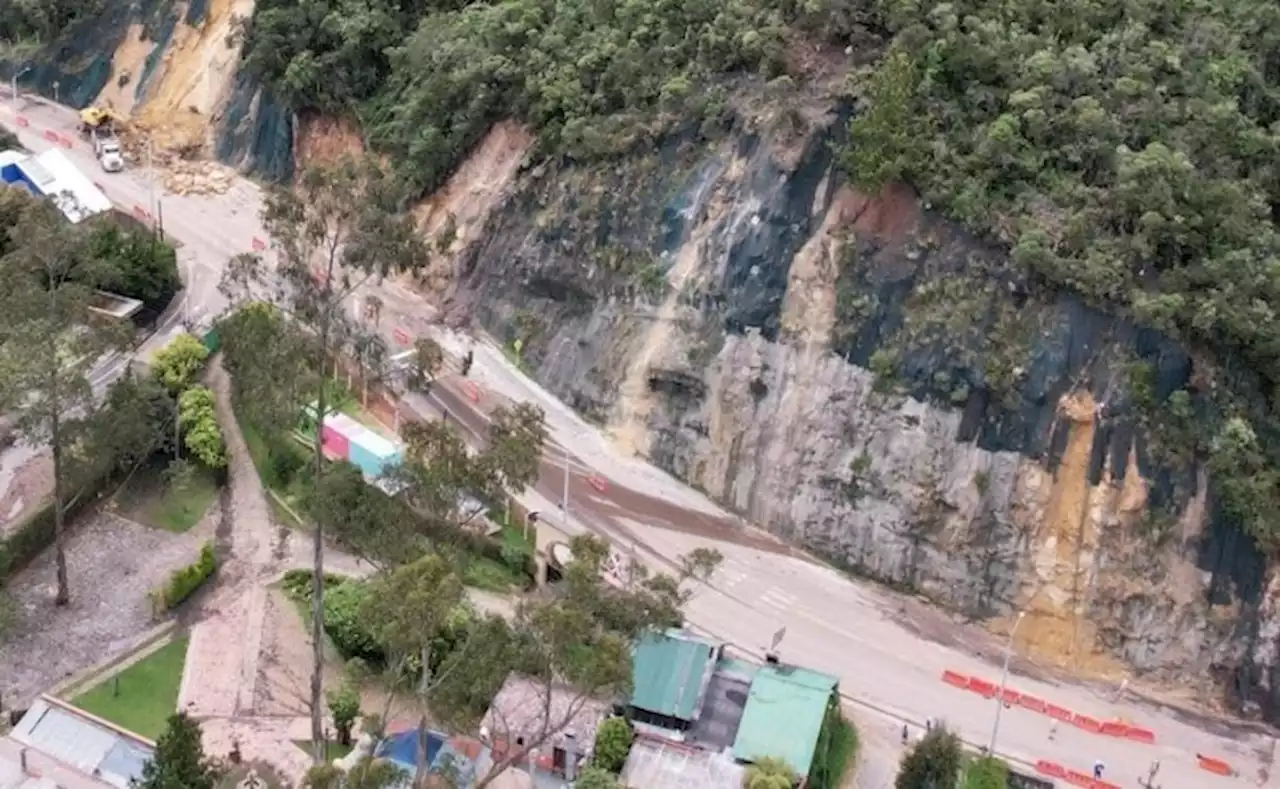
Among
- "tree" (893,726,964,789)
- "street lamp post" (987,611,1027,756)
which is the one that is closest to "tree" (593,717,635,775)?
"tree" (893,726,964,789)

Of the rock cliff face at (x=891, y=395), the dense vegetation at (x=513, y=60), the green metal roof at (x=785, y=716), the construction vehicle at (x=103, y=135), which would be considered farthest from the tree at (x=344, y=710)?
the construction vehicle at (x=103, y=135)

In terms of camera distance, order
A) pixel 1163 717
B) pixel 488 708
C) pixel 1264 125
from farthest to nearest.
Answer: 1. pixel 1264 125
2. pixel 1163 717
3. pixel 488 708

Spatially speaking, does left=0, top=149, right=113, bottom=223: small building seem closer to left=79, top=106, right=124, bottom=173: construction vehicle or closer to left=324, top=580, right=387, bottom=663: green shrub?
left=79, top=106, right=124, bottom=173: construction vehicle

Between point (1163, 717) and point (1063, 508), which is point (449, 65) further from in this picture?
point (1163, 717)

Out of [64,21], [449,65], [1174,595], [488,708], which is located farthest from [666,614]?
[64,21]

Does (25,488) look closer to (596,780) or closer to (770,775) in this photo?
(596,780)

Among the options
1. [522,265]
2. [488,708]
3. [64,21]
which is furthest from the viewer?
[64,21]

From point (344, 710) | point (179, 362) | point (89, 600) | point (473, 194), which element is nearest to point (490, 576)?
point (344, 710)

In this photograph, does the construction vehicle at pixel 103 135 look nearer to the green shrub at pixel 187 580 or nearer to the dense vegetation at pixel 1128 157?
the green shrub at pixel 187 580

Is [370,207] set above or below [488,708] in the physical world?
above
